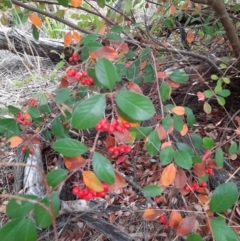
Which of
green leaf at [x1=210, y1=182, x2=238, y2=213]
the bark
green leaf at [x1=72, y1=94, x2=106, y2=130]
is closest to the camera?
green leaf at [x1=72, y1=94, x2=106, y2=130]

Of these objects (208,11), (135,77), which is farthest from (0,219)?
(208,11)

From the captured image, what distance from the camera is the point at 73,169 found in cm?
73

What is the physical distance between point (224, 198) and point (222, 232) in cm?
9

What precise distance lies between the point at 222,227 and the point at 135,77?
713mm

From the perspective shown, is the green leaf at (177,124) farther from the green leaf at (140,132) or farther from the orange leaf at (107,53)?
the orange leaf at (107,53)

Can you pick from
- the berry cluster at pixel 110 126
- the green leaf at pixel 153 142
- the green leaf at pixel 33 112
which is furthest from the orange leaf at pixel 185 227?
the green leaf at pixel 33 112

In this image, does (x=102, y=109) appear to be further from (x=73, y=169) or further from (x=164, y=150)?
(x=164, y=150)

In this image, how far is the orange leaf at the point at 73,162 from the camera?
74 cm

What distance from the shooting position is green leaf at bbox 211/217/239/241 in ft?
2.43

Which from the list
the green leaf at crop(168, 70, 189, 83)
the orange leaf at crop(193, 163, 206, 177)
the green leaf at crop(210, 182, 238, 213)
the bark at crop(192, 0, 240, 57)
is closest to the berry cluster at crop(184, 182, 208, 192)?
the orange leaf at crop(193, 163, 206, 177)

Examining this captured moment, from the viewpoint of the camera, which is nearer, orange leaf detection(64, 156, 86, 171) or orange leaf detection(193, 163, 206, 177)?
orange leaf detection(64, 156, 86, 171)

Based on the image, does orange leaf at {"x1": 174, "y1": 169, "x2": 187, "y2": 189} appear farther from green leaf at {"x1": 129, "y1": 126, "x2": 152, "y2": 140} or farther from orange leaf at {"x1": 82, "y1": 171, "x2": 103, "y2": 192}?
orange leaf at {"x1": 82, "y1": 171, "x2": 103, "y2": 192}

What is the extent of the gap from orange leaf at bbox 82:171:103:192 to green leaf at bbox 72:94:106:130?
113mm

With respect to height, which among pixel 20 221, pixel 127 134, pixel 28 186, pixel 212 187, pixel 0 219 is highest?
pixel 127 134
